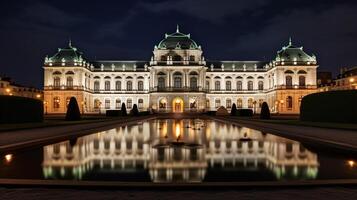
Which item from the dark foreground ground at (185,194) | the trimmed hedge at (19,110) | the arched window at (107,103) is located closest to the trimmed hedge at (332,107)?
the dark foreground ground at (185,194)

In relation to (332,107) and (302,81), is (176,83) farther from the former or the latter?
(332,107)

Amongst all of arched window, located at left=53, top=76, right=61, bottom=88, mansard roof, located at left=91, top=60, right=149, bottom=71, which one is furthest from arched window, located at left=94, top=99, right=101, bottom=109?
arched window, located at left=53, top=76, right=61, bottom=88

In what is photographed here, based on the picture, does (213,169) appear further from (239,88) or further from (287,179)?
(239,88)

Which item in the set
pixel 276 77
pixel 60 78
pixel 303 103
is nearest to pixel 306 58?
pixel 276 77

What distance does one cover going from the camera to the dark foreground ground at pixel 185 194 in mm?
6531

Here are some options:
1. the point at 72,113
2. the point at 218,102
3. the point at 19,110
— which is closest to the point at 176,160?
the point at 19,110

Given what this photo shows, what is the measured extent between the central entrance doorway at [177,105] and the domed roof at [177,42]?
11919 millimetres

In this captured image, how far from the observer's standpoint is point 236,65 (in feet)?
288

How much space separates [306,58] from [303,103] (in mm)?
49822

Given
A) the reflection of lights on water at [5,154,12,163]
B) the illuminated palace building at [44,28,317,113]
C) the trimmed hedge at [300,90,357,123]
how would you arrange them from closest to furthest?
1. the reflection of lights on water at [5,154,12,163]
2. the trimmed hedge at [300,90,357,123]
3. the illuminated palace building at [44,28,317,113]

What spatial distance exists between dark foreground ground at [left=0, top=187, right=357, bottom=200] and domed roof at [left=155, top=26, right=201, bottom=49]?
71.7 metres

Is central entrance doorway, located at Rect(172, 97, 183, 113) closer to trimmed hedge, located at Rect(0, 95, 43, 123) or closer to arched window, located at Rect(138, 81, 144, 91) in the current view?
arched window, located at Rect(138, 81, 144, 91)

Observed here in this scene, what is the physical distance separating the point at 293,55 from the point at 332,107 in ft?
175

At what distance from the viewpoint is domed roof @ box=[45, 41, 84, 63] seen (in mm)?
78062
